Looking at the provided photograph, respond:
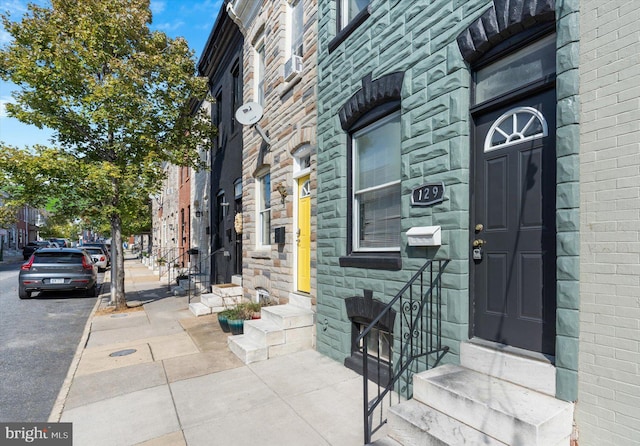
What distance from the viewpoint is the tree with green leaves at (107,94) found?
821cm

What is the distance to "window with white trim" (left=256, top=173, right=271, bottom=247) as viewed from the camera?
814 cm

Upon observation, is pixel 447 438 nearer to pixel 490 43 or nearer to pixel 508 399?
pixel 508 399

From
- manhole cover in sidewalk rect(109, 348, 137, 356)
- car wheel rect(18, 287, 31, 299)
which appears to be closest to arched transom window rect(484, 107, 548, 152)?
manhole cover in sidewalk rect(109, 348, 137, 356)

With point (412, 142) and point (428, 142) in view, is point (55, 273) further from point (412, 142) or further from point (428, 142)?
point (428, 142)

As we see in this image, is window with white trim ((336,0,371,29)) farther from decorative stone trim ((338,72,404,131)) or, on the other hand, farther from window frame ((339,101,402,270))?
window frame ((339,101,402,270))

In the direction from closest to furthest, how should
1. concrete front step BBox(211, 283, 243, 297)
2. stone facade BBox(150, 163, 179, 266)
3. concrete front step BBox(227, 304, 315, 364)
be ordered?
concrete front step BBox(227, 304, 315, 364), concrete front step BBox(211, 283, 243, 297), stone facade BBox(150, 163, 179, 266)

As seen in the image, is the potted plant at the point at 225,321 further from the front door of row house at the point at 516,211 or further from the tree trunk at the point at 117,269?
the front door of row house at the point at 516,211

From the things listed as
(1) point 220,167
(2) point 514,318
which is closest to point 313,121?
(2) point 514,318

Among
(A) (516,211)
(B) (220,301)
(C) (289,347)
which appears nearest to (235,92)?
(B) (220,301)

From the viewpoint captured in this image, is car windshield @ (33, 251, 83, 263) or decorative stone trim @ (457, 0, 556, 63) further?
car windshield @ (33, 251, 83, 263)

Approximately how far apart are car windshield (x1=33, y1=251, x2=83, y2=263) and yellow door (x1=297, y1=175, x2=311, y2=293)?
8.77m

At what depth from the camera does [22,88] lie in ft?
27.6

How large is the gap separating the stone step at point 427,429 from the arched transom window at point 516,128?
90.2 inches

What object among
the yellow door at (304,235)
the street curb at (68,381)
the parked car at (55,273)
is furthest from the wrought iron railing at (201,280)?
the yellow door at (304,235)
